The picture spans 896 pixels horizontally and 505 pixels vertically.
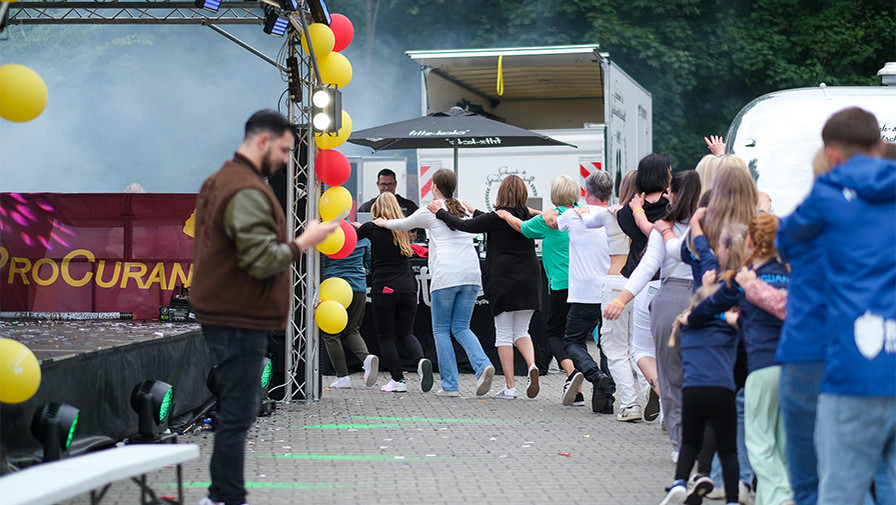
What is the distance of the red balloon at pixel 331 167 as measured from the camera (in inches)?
406

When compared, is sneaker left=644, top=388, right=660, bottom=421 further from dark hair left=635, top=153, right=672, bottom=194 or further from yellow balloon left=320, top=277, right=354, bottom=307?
yellow balloon left=320, top=277, right=354, bottom=307

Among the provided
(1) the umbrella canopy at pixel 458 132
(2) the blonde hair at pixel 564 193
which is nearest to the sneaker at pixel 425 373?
(2) the blonde hair at pixel 564 193

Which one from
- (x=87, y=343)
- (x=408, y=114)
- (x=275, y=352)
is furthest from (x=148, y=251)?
(x=408, y=114)

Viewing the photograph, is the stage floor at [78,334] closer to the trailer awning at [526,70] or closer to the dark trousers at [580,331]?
the dark trousers at [580,331]

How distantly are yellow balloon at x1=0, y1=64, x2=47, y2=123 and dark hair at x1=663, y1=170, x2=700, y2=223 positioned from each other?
11.6 feet

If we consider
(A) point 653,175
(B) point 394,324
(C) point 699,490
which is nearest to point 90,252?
(B) point 394,324

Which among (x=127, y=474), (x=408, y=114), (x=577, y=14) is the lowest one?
(x=127, y=474)

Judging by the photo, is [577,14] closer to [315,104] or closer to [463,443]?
[315,104]

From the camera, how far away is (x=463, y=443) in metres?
8.25

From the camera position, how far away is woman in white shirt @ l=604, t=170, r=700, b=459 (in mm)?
6504

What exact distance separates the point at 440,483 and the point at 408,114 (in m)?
24.7

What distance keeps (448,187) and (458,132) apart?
3.28m

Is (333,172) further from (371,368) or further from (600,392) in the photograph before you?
(600,392)

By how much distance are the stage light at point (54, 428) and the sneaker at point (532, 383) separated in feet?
16.8
